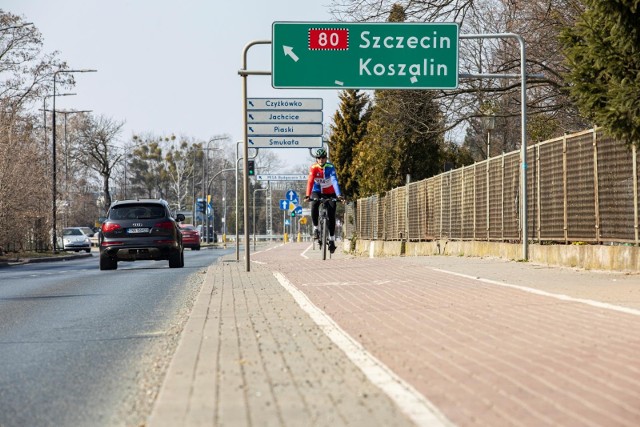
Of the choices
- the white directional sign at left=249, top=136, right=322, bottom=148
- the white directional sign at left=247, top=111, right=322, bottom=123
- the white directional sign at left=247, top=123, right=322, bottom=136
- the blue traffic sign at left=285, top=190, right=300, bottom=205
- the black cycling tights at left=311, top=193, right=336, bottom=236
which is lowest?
the black cycling tights at left=311, top=193, right=336, bottom=236

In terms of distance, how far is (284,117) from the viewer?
107 ft

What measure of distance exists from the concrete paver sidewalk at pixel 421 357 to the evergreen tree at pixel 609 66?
2.02 meters

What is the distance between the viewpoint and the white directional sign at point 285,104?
31797 millimetres

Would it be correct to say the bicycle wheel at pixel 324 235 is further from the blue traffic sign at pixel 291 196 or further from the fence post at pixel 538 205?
the blue traffic sign at pixel 291 196

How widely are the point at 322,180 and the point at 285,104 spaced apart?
12.7m

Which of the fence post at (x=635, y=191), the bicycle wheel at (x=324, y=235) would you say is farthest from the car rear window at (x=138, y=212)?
the fence post at (x=635, y=191)

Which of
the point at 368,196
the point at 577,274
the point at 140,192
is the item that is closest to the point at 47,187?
the point at 368,196

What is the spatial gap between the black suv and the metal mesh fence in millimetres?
7189

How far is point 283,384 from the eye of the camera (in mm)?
6105

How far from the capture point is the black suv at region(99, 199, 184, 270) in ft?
81.9

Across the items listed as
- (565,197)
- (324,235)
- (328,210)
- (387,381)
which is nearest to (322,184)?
(328,210)

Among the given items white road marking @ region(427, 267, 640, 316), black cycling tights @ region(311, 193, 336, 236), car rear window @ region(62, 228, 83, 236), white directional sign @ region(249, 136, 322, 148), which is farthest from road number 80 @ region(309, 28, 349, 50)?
car rear window @ region(62, 228, 83, 236)

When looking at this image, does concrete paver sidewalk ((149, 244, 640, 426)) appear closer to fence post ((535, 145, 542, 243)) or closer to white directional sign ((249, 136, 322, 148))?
fence post ((535, 145, 542, 243))

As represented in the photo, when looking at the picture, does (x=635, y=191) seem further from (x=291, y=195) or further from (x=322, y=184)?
(x=291, y=195)
